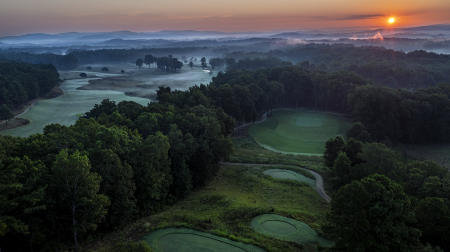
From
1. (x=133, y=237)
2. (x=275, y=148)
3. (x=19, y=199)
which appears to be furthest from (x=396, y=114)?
(x=19, y=199)

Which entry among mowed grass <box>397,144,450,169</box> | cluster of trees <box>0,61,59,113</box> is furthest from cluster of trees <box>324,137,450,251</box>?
cluster of trees <box>0,61,59,113</box>

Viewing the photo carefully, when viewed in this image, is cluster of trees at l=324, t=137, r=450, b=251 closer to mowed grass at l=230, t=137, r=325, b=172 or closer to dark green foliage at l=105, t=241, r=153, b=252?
dark green foliage at l=105, t=241, r=153, b=252

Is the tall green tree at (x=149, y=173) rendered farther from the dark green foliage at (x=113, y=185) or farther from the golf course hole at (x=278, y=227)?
the golf course hole at (x=278, y=227)

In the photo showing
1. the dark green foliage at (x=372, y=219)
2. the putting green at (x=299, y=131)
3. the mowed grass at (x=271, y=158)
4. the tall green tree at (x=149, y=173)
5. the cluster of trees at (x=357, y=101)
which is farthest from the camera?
the cluster of trees at (x=357, y=101)

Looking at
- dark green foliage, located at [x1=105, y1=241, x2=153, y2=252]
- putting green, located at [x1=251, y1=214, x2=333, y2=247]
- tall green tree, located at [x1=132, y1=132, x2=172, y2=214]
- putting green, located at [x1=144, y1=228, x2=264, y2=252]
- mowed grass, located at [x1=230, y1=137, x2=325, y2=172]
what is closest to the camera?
dark green foliage, located at [x1=105, y1=241, x2=153, y2=252]

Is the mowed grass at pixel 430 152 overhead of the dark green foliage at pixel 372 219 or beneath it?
beneath

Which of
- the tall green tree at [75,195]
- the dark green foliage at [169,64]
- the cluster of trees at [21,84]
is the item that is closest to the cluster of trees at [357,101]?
the tall green tree at [75,195]
